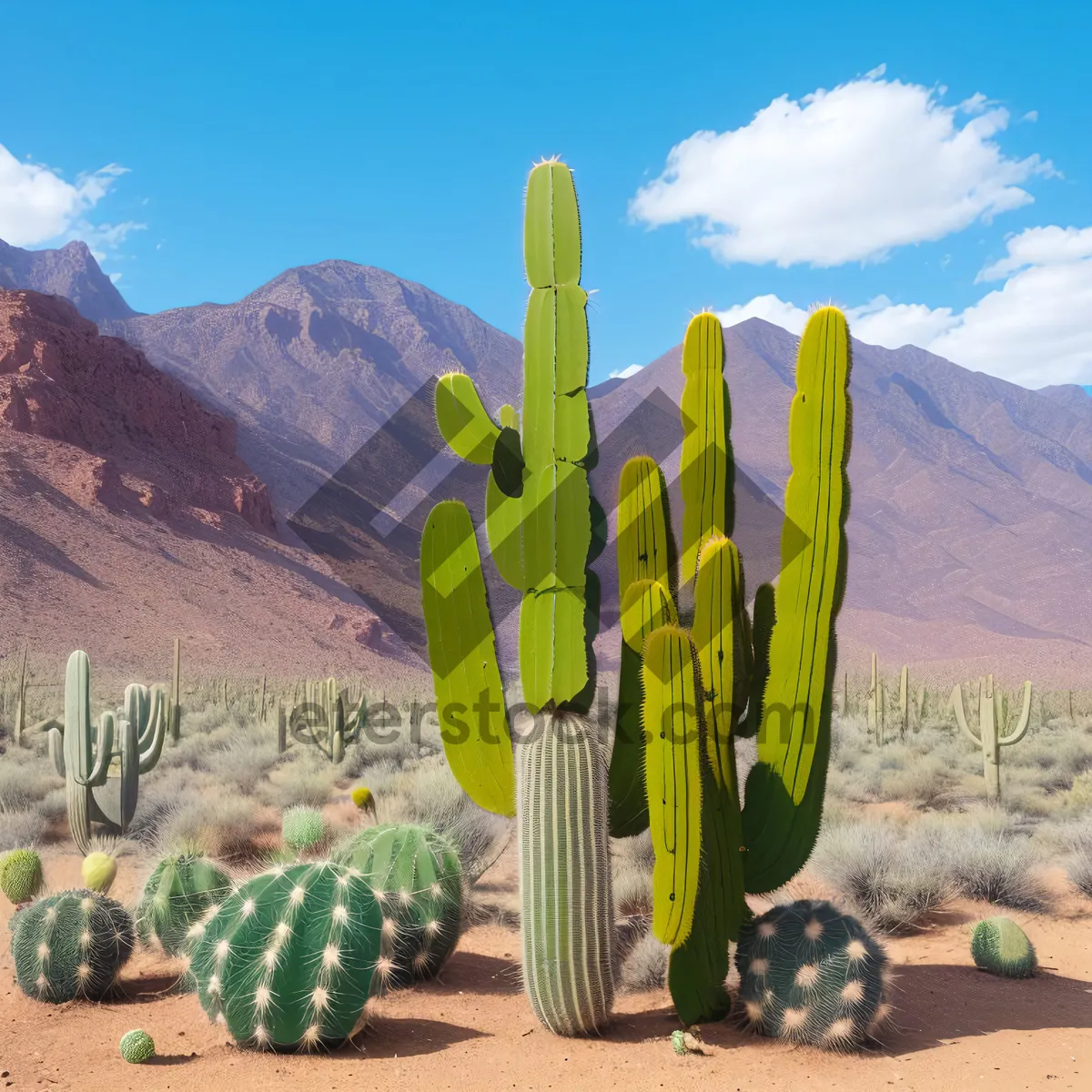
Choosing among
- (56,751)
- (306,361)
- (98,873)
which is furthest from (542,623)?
(306,361)

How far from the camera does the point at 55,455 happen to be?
46875 mm

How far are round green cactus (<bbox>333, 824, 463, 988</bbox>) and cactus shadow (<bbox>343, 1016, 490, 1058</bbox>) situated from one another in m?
0.46

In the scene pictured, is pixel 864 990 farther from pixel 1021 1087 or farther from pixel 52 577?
pixel 52 577

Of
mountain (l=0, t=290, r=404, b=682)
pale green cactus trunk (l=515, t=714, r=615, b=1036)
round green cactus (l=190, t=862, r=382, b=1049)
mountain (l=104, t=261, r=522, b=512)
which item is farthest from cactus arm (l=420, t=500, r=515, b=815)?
mountain (l=104, t=261, r=522, b=512)

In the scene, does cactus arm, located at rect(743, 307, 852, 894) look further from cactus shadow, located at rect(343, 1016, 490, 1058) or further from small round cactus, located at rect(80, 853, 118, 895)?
small round cactus, located at rect(80, 853, 118, 895)

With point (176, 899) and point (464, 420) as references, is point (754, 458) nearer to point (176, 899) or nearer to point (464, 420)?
point (176, 899)

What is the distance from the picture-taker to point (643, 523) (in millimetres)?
5781

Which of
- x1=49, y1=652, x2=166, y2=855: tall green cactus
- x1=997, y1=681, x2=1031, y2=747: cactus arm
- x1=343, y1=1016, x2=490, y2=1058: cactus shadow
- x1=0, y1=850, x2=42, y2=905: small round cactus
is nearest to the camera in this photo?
x1=343, y1=1016, x2=490, y2=1058: cactus shadow

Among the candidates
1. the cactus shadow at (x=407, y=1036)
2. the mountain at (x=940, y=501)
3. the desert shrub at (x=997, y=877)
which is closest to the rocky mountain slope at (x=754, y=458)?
the mountain at (x=940, y=501)

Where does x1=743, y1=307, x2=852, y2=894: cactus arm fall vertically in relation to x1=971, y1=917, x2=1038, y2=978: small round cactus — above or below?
above

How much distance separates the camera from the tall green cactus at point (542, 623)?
508cm

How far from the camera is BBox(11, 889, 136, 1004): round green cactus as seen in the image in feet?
19.6

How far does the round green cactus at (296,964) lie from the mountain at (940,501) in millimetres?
39346

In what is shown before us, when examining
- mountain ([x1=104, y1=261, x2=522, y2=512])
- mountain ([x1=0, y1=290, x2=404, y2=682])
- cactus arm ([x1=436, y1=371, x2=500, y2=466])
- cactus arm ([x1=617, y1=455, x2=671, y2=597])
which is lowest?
cactus arm ([x1=617, y1=455, x2=671, y2=597])
